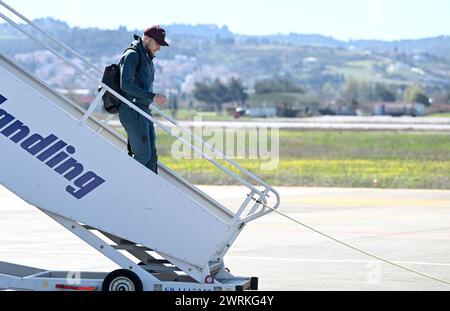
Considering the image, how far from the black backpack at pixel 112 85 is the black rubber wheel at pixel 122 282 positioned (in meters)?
1.57

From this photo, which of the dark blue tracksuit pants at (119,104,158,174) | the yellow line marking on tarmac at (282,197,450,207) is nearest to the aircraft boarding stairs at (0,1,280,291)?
the dark blue tracksuit pants at (119,104,158,174)

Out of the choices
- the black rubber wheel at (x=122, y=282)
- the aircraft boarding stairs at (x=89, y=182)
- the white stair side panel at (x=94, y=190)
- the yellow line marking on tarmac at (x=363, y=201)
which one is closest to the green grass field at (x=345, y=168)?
the yellow line marking on tarmac at (x=363, y=201)

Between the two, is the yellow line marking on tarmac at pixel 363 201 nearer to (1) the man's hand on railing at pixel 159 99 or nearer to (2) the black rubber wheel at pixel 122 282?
(1) the man's hand on railing at pixel 159 99

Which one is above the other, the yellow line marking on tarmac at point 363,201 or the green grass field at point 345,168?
the yellow line marking on tarmac at point 363,201

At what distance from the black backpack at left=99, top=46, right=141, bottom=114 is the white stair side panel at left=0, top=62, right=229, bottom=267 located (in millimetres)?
579

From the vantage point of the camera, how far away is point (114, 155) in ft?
36.0

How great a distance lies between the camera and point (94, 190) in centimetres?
1097

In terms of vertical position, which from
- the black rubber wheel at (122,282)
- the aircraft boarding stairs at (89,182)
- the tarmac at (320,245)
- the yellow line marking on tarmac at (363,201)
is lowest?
the yellow line marking on tarmac at (363,201)

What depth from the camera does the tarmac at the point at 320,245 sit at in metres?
14.4

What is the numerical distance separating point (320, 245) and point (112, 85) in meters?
7.37
